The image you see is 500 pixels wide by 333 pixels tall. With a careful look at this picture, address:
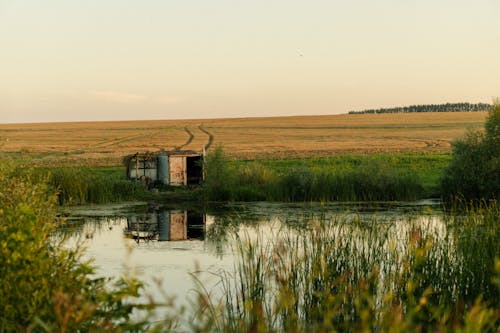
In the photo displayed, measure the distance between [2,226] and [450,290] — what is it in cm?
529

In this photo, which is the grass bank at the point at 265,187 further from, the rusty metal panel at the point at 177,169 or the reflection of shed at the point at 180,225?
the reflection of shed at the point at 180,225

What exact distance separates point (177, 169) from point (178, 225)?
922 centimetres

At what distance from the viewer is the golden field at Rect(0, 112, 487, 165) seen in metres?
50.3

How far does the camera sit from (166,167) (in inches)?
1125

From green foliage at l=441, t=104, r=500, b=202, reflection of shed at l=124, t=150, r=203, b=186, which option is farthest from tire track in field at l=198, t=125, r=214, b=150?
green foliage at l=441, t=104, r=500, b=202

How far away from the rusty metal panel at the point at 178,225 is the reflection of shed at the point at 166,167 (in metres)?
6.19

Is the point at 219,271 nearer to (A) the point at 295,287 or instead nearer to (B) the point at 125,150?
(A) the point at 295,287

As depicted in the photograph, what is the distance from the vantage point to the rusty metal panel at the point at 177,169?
2847 cm

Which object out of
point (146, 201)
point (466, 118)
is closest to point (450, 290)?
point (146, 201)

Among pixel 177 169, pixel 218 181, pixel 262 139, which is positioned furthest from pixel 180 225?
pixel 262 139

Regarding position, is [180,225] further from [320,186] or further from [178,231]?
[320,186]

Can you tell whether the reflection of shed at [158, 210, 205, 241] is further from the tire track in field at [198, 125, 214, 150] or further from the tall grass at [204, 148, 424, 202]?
the tire track in field at [198, 125, 214, 150]

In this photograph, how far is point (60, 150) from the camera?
2196 inches

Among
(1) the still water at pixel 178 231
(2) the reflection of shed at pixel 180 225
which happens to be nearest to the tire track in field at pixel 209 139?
(1) the still water at pixel 178 231
